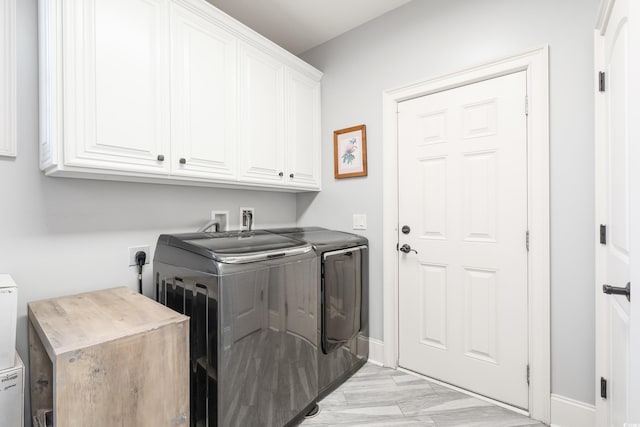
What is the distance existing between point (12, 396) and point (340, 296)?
62.2 inches

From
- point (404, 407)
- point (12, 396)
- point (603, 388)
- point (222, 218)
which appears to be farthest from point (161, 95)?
point (603, 388)

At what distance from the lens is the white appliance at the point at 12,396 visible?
99cm

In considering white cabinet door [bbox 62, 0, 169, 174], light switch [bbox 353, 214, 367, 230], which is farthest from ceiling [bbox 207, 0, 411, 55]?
light switch [bbox 353, 214, 367, 230]

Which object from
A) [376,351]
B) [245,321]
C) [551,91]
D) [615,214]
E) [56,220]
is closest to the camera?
[615,214]

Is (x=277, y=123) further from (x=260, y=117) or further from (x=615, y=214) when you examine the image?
(x=615, y=214)

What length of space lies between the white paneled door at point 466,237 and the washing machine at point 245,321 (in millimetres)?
854

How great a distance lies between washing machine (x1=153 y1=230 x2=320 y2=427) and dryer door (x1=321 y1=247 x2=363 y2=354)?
6.7 inches

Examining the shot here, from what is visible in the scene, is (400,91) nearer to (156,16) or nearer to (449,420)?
(156,16)

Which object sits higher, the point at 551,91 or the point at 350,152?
the point at 551,91

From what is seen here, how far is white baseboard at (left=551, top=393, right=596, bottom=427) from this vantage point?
1494 millimetres

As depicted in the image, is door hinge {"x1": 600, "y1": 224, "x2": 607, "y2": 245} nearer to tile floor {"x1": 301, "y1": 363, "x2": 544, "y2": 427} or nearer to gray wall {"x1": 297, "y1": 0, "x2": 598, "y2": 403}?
gray wall {"x1": 297, "y1": 0, "x2": 598, "y2": 403}

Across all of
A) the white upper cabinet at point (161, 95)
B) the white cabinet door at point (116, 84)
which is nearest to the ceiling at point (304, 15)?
the white upper cabinet at point (161, 95)

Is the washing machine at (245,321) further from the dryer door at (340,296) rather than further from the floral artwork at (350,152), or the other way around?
the floral artwork at (350,152)

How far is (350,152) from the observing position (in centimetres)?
244
